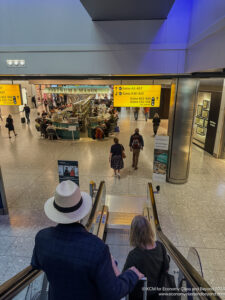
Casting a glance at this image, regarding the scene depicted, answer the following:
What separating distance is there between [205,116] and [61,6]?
8.65 metres

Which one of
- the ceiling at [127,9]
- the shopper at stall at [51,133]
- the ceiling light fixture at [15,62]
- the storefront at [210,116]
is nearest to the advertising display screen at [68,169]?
the ceiling light fixture at [15,62]

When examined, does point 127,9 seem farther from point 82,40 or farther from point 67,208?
point 67,208

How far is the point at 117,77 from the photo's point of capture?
6316 millimetres

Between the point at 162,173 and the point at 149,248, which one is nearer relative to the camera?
the point at 149,248

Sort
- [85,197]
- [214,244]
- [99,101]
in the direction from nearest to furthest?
[85,197] → [214,244] → [99,101]

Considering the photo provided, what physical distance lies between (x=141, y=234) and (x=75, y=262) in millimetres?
1021

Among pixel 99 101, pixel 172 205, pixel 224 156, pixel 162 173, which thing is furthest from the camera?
pixel 99 101

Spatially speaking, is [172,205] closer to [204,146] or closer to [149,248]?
[149,248]

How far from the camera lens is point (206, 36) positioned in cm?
406

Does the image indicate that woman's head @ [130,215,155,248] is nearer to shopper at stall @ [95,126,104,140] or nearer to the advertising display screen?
the advertising display screen

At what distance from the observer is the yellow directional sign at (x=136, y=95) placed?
21.2 ft

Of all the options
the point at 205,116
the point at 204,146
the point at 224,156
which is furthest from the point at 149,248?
the point at 205,116

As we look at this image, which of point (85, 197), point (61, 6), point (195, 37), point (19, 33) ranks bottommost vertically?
point (85, 197)

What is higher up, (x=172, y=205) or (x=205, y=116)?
(x=205, y=116)
